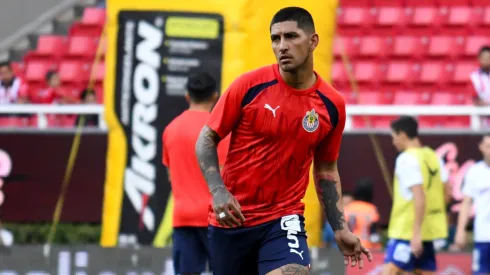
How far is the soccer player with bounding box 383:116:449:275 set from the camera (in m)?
10.6

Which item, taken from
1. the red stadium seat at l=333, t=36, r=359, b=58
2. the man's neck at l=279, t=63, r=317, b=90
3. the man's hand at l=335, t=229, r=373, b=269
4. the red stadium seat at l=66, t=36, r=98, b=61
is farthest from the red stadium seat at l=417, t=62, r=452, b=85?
the man's neck at l=279, t=63, r=317, b=90

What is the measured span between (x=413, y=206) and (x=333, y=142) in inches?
171

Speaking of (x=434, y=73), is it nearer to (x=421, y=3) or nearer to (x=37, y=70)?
(x=421, y=3)

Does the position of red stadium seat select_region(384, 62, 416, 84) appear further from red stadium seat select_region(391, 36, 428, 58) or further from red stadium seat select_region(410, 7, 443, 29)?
red stadium seat select_region(410, 7, 443, 29)

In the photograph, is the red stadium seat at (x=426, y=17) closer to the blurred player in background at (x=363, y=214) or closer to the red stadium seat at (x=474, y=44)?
the red stadium seat at (x=474, y=44)

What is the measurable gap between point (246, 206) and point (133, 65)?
17.5 feet

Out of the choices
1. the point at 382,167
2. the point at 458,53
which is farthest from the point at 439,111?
the point at 458,53

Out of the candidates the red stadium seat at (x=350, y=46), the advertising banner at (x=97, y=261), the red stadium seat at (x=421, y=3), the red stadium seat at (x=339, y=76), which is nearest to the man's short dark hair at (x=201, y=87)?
the advertising banner at (x=97, y=261)

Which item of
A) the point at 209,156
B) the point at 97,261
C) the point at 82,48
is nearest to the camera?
the point at 209,156

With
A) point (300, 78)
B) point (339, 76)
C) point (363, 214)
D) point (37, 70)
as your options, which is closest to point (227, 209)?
point (300, 78)

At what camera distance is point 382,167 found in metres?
13.8

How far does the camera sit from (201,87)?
354 inches

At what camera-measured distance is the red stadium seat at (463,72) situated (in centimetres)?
1797

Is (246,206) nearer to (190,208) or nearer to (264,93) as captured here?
(264,93)
